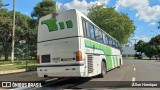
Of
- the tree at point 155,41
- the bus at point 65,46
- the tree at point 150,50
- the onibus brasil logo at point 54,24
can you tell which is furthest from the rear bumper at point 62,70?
the tree at point 155,41

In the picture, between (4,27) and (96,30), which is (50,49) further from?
(4,27)

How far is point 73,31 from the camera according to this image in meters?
12.3

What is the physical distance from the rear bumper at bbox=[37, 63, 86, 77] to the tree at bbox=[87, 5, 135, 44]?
37196 millimetres

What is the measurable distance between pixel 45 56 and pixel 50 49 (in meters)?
Answer: 0.42

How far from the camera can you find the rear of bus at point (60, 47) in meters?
12.0

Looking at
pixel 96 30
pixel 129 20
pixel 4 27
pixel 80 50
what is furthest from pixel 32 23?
pixel 80 50

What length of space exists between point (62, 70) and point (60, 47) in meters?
1.09

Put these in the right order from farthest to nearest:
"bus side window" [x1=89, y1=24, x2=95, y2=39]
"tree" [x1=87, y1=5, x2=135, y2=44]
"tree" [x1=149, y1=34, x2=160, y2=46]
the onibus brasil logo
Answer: "tree" [x1=149, y1=34, x2=160, y2=46], "tree" [x1=87, y1=5, x2=135, y2=44], "bus side window" [x1=89, y1=24, x2=95, y2=39], the onibus brasil logo

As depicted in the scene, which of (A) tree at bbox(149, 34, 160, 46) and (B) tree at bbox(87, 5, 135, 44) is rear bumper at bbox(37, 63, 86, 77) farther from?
(A) tree at bbox(149, 34, 160, 46)

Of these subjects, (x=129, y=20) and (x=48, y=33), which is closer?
(x=48, y=33)

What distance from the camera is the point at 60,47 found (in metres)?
12.5

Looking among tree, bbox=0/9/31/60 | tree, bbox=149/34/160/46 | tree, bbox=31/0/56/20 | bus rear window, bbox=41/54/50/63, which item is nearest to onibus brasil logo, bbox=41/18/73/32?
bus rear window, bbox=41/54/50/63

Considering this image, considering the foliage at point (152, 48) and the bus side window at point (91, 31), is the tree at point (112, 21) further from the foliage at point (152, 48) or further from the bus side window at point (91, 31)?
the foliage at point (152, 48)

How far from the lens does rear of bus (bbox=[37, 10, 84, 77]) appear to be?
12.0 meters
